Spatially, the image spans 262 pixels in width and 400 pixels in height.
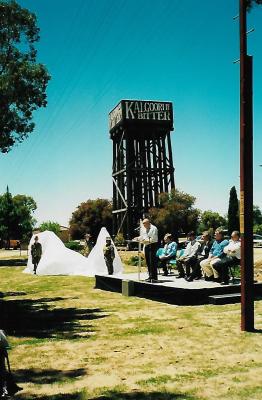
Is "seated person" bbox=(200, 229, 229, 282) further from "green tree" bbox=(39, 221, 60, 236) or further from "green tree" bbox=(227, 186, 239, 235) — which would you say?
"green tree" bbox=(39, 221, 60, 236)

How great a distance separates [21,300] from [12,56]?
16134mm

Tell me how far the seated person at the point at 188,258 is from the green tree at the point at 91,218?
217 ft

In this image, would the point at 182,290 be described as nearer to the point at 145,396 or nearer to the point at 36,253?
the point at 145,396

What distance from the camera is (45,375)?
6547 millimetres

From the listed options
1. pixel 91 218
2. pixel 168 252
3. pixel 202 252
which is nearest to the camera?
pixel 202 252

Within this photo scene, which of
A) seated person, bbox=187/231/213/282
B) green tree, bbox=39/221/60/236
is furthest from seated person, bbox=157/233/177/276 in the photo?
green tree, bbox=39/221/60/236

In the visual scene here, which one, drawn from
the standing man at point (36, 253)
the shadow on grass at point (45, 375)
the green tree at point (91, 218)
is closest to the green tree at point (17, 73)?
the standing man at point (36, 253)

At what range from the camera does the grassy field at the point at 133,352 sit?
579cm

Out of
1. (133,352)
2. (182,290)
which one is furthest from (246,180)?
(182,290)

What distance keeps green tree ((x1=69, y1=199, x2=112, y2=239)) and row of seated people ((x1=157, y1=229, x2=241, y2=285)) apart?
66.2 metres

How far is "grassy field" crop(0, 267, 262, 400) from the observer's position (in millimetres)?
5789

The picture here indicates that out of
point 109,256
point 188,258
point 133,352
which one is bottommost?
point 133,352

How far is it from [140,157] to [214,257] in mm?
52085

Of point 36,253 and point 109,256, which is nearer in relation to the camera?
point 109,256
